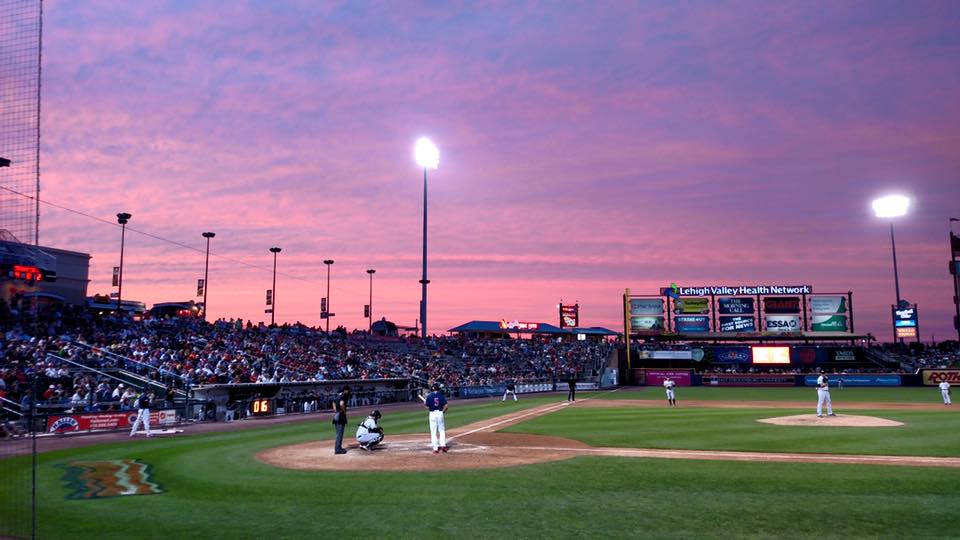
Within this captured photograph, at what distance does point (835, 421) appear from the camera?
23312 millimetres

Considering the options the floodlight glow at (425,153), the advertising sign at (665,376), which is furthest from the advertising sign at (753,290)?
the floodlight glow at (425,153)

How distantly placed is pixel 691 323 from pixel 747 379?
1165cm

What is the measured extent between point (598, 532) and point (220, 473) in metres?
9.55

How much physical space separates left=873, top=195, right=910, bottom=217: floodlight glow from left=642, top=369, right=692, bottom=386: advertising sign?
27.8m

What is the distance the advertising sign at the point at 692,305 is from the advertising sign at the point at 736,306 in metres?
1.87

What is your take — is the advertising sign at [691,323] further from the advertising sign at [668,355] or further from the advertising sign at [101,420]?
the advertising sign at [101,420]

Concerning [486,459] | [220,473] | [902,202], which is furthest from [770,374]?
[220,473]

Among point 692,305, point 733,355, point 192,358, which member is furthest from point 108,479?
→ point 733,355

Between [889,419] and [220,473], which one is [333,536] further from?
[889,419]

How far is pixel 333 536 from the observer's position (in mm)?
8531

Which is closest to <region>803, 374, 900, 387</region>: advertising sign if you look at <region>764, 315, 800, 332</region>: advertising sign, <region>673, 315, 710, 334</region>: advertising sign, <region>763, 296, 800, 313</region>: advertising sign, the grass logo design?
<region>764, 315, 800, 332</region>: advertising sign

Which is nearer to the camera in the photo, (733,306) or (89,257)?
(89,257)

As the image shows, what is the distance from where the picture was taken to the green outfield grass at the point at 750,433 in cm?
1656

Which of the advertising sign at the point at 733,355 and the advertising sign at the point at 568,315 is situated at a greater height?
the advertising sign at the point at 568,315
